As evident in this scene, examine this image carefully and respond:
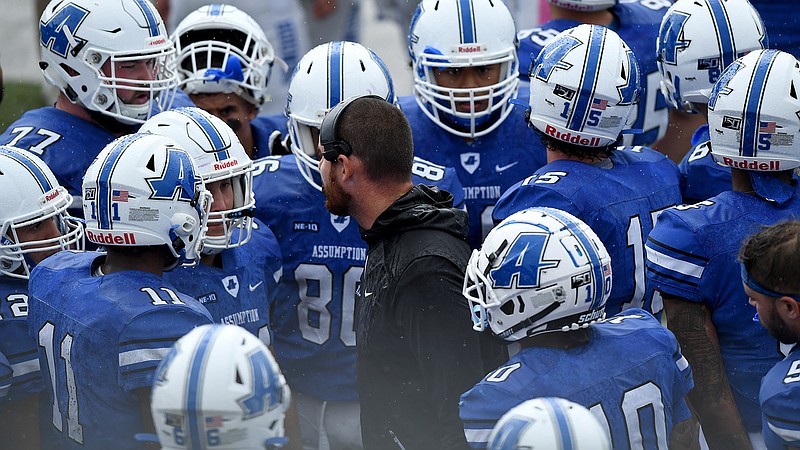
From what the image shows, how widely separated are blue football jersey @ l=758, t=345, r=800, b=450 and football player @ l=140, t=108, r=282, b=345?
185 centimetres

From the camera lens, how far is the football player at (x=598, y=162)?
386 cm

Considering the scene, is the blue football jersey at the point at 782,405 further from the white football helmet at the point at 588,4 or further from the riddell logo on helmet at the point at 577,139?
the white football helmet at the point at 588,4

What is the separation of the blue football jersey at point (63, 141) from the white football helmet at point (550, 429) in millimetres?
2696

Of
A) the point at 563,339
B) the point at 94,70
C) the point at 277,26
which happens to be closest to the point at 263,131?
the point at 94,70

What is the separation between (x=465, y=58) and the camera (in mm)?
4809

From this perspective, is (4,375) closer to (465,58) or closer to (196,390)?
(196,390)

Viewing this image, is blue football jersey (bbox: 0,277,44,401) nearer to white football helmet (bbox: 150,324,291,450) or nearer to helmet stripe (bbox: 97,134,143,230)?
helmet stripe (bbox: 97,134,143,230)

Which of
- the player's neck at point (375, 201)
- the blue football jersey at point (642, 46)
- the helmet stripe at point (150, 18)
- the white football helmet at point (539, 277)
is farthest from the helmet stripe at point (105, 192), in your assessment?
the blue football jersey at point (642, 46)

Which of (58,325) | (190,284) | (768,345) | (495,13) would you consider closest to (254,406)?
(58,325)

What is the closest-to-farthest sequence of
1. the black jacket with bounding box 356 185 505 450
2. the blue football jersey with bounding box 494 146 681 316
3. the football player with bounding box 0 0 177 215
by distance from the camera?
the black jacket with bounding box 356 185 505 450 < the blue football jersey with bounding box 494 146 681 316 < the football player with bounding box 0 0 177 215

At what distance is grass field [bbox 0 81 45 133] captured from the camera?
939cm

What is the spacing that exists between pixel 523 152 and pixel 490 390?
6.61 feet

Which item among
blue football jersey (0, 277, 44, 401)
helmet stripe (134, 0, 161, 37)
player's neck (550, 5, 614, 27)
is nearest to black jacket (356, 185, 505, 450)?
blue football jersey (0, 277, 44, 401)

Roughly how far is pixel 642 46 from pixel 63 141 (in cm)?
300
